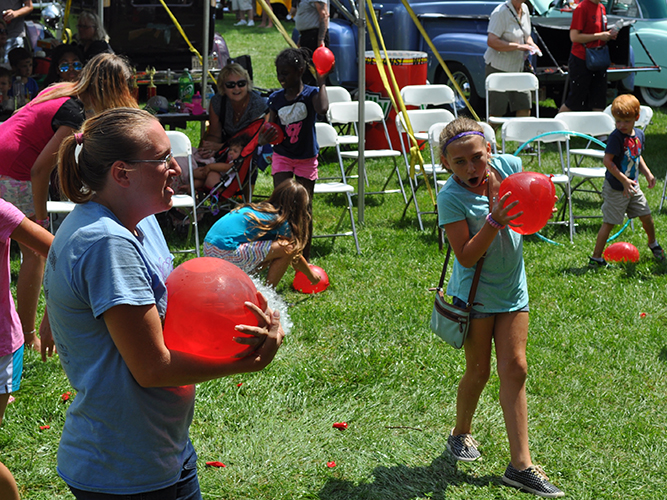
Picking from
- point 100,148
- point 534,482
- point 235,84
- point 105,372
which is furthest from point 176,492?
point 235,84

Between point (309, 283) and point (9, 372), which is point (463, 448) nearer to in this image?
point (9, 372)

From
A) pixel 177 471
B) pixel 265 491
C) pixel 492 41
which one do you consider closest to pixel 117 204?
pixel 177 471

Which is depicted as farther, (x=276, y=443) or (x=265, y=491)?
(x=276, y=443)

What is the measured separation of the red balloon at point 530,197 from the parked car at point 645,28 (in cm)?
Result: 973

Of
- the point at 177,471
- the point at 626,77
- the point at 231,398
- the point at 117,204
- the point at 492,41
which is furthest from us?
the point at 626,77

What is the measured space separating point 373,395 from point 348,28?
8594 mm

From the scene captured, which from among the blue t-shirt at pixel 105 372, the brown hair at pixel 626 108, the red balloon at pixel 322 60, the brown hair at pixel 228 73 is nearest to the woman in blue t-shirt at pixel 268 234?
the red balloon at pixel 322 60

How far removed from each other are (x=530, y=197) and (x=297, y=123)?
11.7ft

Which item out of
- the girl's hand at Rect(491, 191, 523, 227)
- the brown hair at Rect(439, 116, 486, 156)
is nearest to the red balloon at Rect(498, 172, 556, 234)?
the girl's hand at Rect(491, 191, 523, 227)

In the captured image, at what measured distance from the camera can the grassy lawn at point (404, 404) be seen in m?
3.24

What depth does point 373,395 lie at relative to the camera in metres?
3.96

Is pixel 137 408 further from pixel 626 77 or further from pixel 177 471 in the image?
pixel 626 77

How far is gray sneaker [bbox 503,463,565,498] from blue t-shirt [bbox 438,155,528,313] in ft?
2.36

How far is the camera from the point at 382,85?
31.1 ft
